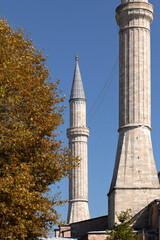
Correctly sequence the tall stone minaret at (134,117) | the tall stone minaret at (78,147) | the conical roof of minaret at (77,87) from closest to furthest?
the tall stone minaret at (134,117) → the tall stone minaret at (78,147) → the conical roof of minaret at (77,87)

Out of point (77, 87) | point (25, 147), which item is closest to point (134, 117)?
point (25, 147)

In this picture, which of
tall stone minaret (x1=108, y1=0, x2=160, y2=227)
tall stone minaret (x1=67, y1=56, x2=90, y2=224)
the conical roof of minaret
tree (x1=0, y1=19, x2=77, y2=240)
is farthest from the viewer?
the conical roof of minaret

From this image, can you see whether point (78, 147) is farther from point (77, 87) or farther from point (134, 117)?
point (134, 117)

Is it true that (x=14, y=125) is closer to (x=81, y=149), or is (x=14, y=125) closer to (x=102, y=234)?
(x=102, y=234)

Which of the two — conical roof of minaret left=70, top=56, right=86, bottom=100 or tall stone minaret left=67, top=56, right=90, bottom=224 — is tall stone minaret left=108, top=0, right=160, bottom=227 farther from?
conical roof of minaret left=70, top=56, right=86, bottom=100

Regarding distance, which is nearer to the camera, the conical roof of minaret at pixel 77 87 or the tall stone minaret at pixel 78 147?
the tall stone minaret at pixel 78 147

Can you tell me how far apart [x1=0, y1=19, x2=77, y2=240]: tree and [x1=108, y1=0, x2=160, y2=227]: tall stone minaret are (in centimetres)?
1430

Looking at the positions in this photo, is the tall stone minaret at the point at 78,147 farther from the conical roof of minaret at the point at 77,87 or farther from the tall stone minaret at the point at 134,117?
the tall stone minaret at the point at 134,117

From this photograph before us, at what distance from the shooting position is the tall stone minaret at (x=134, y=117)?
3400 cm

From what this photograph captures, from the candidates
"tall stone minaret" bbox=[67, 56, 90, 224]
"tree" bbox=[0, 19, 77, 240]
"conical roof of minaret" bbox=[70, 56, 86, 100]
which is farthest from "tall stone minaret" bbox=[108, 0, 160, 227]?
"conical roof of minaret" bbox=[70, 56, 86, 100]

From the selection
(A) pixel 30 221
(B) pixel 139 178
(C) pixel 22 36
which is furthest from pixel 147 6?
(A) pixel 30 221

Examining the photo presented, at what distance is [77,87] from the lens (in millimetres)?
55531

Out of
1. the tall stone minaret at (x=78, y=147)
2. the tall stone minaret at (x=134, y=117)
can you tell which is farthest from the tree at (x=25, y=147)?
the tall stone minaret at (x=78, y=147)

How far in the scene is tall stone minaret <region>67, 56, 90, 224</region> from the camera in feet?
172
